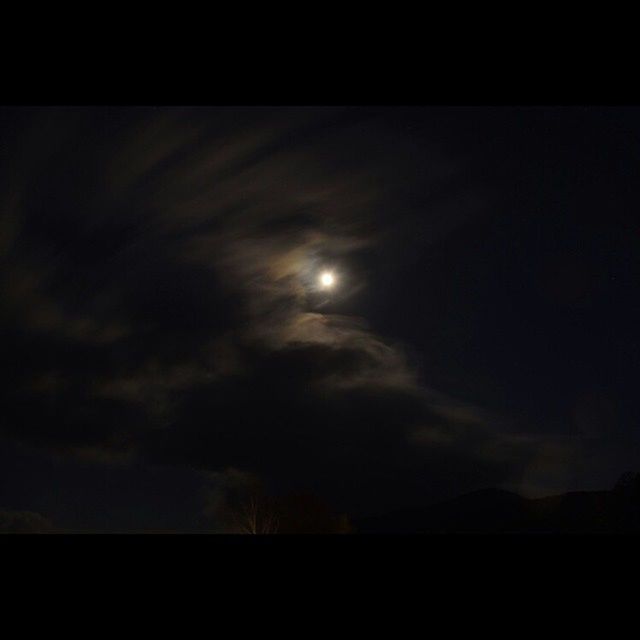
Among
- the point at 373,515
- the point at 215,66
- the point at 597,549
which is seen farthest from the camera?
the point at 373,515

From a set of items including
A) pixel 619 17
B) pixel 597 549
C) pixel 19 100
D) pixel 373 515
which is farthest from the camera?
pixel 373 515

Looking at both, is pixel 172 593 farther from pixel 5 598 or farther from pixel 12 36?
pixel 12 36

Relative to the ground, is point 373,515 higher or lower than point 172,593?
higher

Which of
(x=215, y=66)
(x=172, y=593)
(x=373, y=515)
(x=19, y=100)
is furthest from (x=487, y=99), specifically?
(x=373, y=515)

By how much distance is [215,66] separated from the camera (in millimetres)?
2018

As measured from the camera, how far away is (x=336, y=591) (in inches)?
67.8

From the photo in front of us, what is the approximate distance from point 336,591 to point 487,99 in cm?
165

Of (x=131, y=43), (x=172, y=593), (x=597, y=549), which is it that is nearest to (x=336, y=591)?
(x=172, y=593)

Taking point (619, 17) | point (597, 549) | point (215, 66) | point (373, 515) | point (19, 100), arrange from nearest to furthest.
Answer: point (597, 549), point (619, 17), point (215, 66), point (19, 100), point (373, 515)

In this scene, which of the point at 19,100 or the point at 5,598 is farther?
the point at 19,100

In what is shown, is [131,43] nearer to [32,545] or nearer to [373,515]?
[32,545]

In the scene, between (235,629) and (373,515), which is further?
(373,515)

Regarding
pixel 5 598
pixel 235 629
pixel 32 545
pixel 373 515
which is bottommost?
pixel 235 629

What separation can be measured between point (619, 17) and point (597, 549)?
154cm
